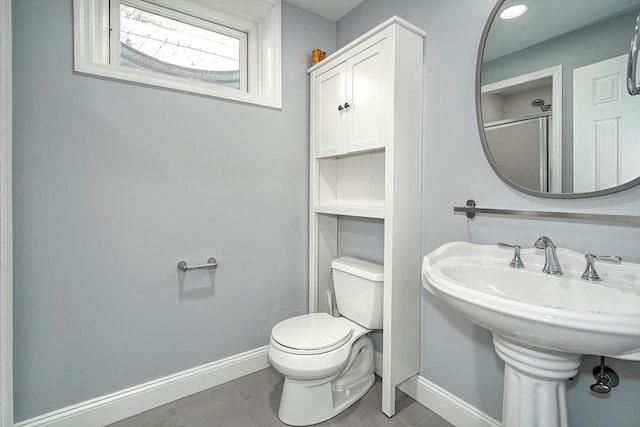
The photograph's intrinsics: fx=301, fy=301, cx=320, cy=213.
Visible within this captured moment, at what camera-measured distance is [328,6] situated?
81.2 inches

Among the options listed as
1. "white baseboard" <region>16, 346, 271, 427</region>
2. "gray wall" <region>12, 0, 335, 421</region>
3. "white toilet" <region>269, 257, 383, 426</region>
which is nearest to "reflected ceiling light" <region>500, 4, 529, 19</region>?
"gray wall" <region>12, 0, 335, 421</region>

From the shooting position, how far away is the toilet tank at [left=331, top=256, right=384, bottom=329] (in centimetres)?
168

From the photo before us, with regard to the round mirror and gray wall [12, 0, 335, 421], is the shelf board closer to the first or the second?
gray wall [12, 0, 335, 421]

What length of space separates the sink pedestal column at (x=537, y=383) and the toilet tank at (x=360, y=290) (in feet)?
2.33

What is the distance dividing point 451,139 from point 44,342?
2168mm

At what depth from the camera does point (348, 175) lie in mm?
2137

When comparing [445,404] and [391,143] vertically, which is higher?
[391,143]

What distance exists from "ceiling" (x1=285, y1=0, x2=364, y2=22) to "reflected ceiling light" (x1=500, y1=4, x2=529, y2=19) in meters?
1.04

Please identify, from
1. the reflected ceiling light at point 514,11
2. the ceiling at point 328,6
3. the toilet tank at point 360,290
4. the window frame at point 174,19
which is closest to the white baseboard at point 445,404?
the toilet tank at point 360,290

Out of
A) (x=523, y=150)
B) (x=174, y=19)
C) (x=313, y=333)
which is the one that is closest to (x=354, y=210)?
(x=313, y=333)

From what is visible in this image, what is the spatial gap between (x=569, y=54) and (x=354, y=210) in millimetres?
1145

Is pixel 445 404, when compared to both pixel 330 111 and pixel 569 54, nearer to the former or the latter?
pixel 569 54

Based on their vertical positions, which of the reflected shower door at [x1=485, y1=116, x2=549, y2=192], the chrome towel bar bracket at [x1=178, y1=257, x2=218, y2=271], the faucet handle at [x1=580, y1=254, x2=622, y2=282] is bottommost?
the chrome towel bar bracket at [x1=178, y1=257, x2=218, y2=271]

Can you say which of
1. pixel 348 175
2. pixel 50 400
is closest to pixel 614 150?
pixel 348 175
